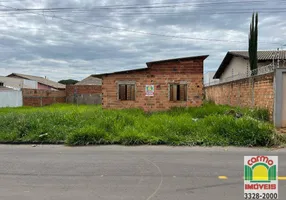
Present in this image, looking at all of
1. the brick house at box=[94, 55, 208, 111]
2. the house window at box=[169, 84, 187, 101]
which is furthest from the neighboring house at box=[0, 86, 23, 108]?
the house window at box=[169, 84, 187, 101]

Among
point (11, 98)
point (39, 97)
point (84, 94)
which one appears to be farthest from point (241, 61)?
point (11, 98)

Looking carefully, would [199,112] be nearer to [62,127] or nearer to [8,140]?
[62,127]

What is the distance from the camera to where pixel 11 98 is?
2206cm

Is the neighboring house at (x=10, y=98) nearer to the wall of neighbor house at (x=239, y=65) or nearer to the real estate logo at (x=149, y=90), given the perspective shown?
the real estate logo at (x=149, y=90)

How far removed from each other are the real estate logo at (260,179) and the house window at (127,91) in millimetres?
9562

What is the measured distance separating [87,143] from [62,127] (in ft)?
5.85

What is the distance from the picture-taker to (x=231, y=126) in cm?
747

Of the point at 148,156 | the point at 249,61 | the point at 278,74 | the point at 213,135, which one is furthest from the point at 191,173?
the point at 249,61

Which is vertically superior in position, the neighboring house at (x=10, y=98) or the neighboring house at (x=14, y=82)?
the neighboring house at (x=14, y=82)

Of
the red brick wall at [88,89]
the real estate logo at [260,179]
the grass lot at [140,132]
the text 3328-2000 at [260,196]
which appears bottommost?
the text 3328-2000 at [260,196]

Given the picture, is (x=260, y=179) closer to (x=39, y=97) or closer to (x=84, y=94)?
(x=39, y=97)

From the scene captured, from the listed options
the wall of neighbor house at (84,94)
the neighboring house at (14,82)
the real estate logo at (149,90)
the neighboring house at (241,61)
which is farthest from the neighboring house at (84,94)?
the real estate logo at (149,90)

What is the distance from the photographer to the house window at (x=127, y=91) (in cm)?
1366

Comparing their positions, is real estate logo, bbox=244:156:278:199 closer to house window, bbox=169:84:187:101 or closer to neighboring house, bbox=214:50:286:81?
house window, bbox=169:84:187:101
